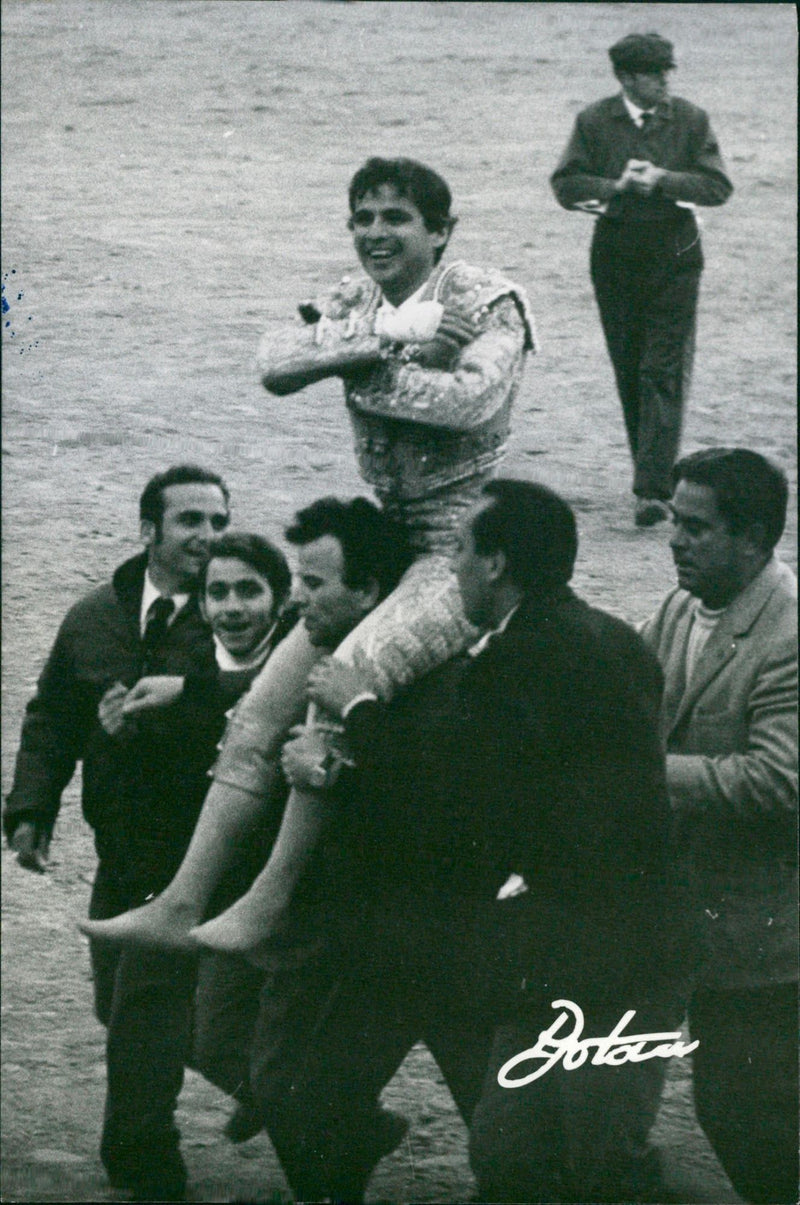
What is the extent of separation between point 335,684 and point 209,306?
1.37 meters

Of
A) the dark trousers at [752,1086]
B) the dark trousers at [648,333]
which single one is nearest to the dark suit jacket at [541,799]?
the dark trousers at [752,1086]

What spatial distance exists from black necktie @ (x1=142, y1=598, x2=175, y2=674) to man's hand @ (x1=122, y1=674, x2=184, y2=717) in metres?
0.04

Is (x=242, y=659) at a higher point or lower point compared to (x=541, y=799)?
higher

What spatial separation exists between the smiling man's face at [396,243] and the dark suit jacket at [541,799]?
0.83 meters

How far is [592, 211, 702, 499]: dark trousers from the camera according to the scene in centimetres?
660

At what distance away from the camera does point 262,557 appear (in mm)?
5547

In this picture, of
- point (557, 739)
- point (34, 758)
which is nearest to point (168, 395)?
point (34, 758)

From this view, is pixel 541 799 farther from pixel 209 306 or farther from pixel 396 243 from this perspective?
pixel 209 306

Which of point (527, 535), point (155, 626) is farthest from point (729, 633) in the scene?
point (155, 626)

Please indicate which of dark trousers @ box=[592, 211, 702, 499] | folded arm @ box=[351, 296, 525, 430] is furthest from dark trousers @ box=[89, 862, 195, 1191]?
dark trousers @ box=[592, 211, 702, 499]

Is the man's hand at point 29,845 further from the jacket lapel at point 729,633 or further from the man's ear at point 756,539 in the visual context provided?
the man's ear at point 756,539

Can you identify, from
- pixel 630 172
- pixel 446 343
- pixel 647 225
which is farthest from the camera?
pixel 647 225
